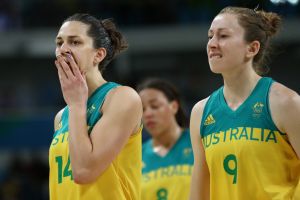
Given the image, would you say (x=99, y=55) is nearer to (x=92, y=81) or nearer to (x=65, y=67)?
(x=92, y=81)

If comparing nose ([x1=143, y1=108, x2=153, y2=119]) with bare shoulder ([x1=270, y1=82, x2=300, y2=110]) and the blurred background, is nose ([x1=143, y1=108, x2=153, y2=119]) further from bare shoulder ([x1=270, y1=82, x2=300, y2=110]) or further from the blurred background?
the blurred background

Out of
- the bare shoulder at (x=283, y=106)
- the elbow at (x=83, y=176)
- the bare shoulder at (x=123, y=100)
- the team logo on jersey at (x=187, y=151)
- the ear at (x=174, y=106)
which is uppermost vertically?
the ear at (x=174, y=106)

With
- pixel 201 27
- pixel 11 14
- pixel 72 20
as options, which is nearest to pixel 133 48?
pixel 201 27

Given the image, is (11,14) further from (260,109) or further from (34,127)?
(260,109)

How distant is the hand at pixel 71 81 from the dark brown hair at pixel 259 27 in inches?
33.4

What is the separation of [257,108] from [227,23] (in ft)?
1.57

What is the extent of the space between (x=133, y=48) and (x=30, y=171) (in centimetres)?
346

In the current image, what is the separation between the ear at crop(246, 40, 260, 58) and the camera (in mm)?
3765

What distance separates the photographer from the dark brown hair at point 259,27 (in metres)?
3.78

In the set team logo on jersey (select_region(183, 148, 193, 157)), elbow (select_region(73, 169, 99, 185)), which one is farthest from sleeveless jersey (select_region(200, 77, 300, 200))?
team logo on jersey (select_region(183, 148, 193, 157))

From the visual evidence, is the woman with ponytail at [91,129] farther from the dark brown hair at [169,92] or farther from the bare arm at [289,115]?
the dark brown hair at [169,92]

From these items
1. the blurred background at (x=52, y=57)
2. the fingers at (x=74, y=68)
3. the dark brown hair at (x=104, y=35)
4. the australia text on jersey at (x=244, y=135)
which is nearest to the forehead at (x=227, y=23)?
the australia text on jersey at (x=244, y=135)

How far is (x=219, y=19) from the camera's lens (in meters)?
3.79

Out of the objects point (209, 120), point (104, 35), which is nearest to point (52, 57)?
point (104, 35)
